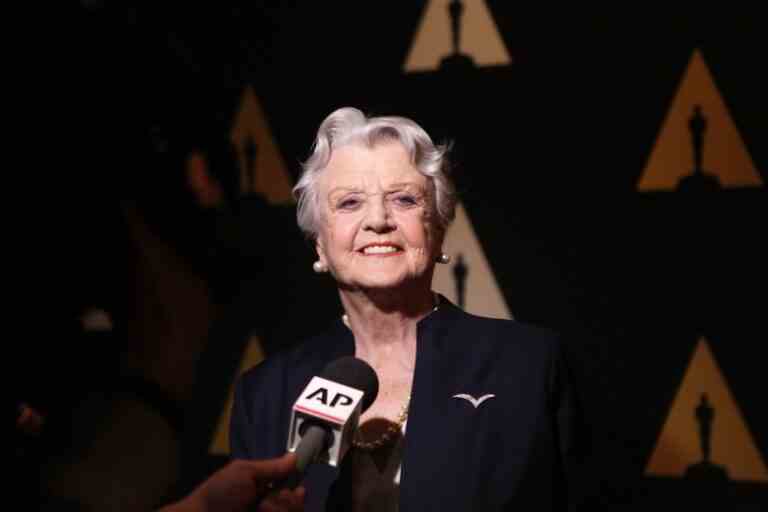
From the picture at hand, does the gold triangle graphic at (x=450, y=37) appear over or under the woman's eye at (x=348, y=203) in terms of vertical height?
over

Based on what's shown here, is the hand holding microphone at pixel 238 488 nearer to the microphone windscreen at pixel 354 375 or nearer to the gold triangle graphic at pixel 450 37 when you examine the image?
the microphone windscreen at pixel 354 375

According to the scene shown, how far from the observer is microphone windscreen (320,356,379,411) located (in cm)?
126

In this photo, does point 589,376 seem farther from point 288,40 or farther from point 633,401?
point 288,40

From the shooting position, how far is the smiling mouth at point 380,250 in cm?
154

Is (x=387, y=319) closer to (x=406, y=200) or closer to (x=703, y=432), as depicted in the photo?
(x=406, y=200)

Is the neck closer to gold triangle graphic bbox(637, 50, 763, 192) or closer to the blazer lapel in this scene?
the blazer lapel

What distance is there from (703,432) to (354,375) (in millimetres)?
1207

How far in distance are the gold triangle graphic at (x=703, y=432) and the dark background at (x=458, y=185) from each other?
28mm

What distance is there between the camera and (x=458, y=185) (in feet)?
7.14

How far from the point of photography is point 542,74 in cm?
218

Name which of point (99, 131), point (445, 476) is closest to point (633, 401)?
point (445, 476)

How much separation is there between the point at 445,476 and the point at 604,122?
3.53ft

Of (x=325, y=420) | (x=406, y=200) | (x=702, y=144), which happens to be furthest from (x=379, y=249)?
(x=702, y=144)

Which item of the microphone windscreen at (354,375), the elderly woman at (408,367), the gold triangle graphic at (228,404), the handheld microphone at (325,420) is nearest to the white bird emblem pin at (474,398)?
the elderly woman at (408,367)
